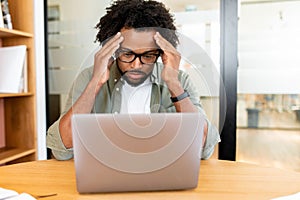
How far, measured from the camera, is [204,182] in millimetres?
828

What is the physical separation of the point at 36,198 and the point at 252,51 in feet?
5.79

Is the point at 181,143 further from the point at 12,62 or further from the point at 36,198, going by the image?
the point at 12,62

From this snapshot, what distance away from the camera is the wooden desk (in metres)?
0.73

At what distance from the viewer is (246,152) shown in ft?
7.14

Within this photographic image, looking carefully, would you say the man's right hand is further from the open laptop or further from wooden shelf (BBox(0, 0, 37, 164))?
wooden shelf (BBox(0, 0, 37, 164))

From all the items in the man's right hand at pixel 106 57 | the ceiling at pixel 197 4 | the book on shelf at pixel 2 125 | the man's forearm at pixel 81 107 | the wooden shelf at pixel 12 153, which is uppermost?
the ceiling at pixel 197 4

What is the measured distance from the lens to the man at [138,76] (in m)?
0.82

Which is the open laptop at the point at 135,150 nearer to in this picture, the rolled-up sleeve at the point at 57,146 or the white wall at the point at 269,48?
the rolled-up sleeve at the point at 57,146

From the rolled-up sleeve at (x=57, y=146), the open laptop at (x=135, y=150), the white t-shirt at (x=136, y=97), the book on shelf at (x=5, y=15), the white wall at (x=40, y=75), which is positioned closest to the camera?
the open laptop at (x=135, y=150)

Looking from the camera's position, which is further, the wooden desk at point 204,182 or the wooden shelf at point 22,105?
the wooden shelf at point 22,105

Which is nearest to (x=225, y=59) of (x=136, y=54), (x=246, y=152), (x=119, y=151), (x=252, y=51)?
(x=252, y=51)

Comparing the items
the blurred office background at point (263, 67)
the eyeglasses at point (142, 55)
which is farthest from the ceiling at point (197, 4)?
the eyeglasses at point (142, 55)

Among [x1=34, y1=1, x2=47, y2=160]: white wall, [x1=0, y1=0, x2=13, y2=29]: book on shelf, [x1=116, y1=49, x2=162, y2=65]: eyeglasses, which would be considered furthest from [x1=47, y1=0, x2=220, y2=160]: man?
[x1=34, y1=1, x2=47, y2=160]: white wall

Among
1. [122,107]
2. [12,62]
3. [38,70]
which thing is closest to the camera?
[122,107]
